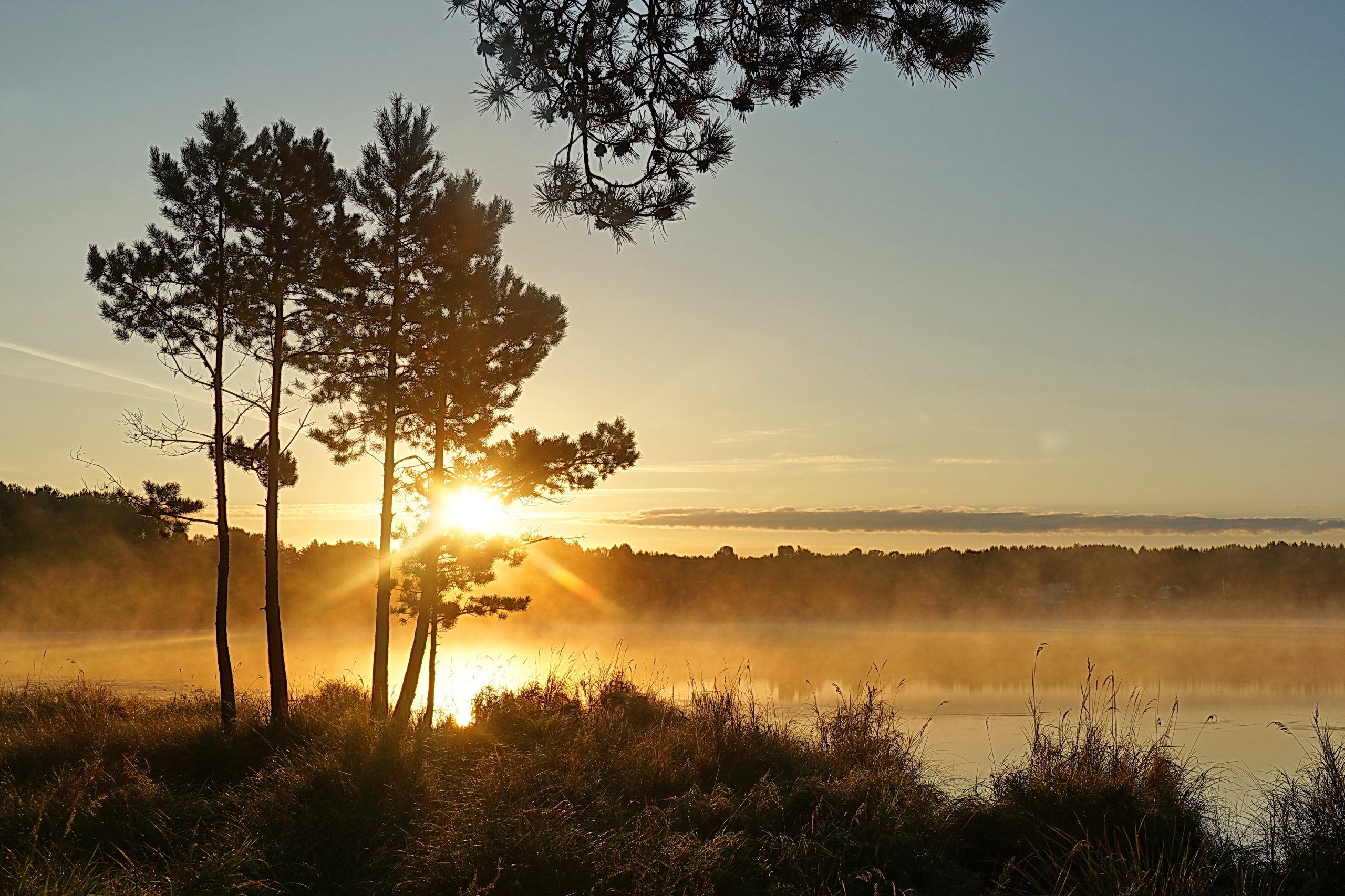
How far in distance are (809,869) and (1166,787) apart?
4305mm

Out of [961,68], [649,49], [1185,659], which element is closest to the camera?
[961,68]

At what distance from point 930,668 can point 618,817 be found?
29121 mm

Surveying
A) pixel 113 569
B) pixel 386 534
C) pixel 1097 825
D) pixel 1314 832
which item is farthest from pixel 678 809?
pixel 113 569

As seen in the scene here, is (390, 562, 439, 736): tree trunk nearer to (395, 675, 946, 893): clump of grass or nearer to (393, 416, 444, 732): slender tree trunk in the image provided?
(393, 416, 444, 732): slender tree trunk

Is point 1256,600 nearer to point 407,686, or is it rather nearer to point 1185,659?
point 1185,659

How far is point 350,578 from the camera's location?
6956 cm

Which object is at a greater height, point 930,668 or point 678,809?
point 678,809

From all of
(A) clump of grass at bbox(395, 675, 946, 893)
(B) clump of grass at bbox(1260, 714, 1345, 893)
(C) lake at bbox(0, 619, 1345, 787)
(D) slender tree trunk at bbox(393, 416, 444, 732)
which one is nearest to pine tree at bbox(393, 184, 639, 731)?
(D) slender tree trunk at bbox(393, 416, 444, 732)

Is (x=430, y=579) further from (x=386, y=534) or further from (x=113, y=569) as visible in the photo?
(x=113, y=569)

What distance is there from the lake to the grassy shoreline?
2.10 m

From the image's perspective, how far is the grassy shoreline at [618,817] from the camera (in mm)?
5746

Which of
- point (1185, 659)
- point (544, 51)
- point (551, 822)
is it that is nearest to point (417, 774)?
point (551, 822)

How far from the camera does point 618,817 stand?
7.30 metres

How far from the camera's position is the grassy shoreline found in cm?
575
